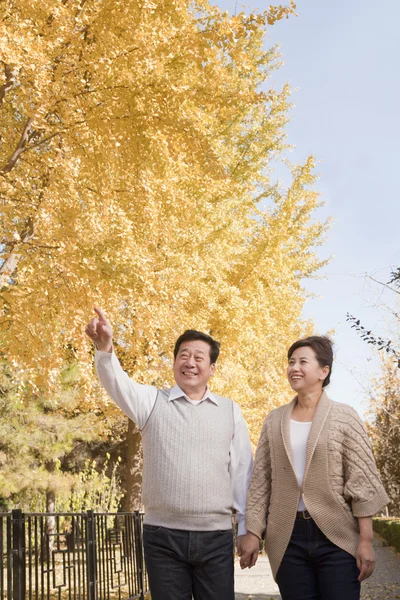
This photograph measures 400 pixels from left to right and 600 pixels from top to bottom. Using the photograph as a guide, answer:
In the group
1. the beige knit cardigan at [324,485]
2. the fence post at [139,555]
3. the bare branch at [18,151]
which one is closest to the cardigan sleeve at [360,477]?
the beige knit cardigan at [324,485]

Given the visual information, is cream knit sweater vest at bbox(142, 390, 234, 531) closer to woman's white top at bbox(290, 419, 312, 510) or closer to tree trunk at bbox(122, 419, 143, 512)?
woman's white top at bbox(290, 419, 312, 510)

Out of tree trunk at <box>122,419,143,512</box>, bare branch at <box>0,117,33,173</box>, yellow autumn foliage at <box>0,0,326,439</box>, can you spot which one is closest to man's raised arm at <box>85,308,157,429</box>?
yellow autumn foliage at <box>0,0,326,439</box>

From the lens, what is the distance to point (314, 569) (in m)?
3.24

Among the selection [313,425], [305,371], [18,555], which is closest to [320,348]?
[305,371]

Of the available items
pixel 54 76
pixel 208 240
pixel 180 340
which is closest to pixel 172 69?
pixel 54 76

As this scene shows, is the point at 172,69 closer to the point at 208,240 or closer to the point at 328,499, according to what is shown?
the point at 208,240

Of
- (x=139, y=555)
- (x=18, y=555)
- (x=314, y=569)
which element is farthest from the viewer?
(x=139, y=555)

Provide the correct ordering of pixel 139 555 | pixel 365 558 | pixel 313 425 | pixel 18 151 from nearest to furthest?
pixel 365 558
pixel 313 425
pixel 18 151
pixel 139 555

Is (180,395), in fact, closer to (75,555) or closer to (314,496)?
(314,496)

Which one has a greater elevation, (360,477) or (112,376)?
(112,376)

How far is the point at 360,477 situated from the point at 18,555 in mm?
3816

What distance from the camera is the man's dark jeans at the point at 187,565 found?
3166mm

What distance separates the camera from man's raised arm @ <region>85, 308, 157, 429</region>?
332cm

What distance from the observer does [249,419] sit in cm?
1759
